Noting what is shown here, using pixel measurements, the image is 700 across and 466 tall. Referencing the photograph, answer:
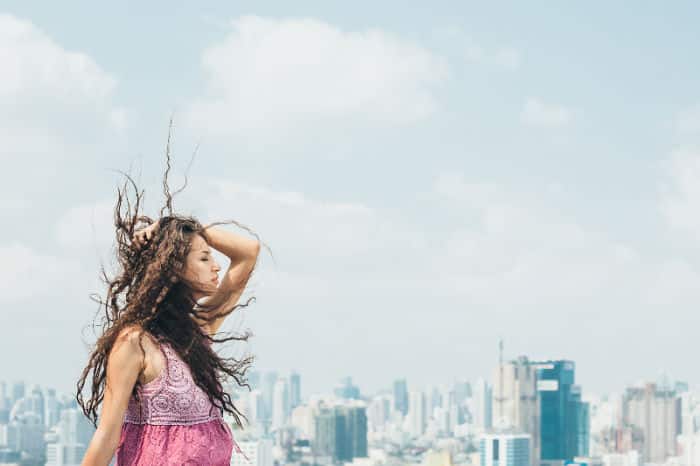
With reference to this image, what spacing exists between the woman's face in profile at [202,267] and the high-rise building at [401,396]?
46.4 m

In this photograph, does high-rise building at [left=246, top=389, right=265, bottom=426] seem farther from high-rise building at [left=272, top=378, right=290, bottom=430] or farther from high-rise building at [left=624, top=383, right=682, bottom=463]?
high-rise building at [left=624, top=383, right=682, bottom=463]

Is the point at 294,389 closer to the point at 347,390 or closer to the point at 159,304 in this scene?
the point at 347,390

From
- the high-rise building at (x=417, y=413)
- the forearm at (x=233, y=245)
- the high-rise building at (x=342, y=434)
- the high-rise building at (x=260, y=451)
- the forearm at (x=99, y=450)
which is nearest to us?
the forearm at (x=99, y=450)

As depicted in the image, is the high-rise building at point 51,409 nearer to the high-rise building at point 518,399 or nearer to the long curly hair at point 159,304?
the high-rise building at point 518,399

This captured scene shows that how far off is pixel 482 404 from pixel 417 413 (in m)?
3.10

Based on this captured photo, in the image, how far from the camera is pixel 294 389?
4791 cm

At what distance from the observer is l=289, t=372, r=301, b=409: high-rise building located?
46219mm

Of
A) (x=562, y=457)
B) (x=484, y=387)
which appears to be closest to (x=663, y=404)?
(x=562, y=457)

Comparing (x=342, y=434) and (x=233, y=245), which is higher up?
(x=233, y=245)

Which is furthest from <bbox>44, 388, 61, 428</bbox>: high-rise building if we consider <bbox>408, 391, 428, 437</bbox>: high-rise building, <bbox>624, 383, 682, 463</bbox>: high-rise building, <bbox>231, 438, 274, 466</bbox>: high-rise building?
<bbox>624, 383, 682, 463</bbox>: high-rise building

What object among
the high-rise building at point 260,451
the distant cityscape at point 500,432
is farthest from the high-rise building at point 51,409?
the high-rise building at point 260,451

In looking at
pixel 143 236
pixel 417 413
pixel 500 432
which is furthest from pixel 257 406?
pixel 143 236

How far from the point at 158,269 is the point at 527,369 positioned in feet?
120

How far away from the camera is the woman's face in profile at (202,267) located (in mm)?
1025
